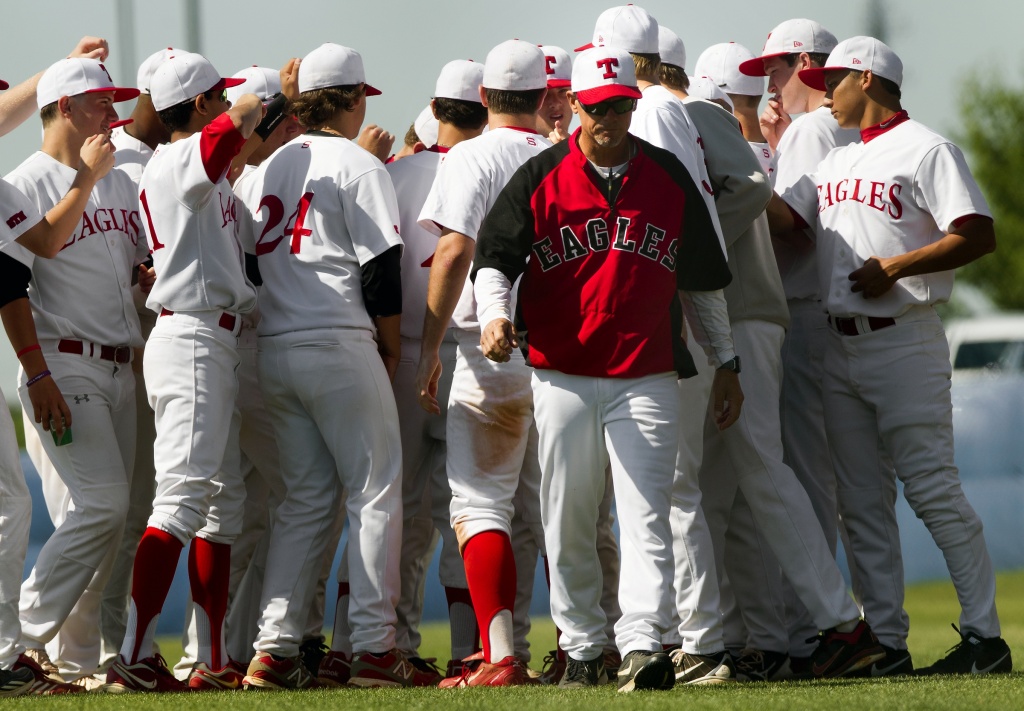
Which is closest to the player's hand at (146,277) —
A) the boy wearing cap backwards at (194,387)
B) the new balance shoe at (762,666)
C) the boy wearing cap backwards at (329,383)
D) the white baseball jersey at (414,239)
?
the boy wearing cap backwards at (194,387)

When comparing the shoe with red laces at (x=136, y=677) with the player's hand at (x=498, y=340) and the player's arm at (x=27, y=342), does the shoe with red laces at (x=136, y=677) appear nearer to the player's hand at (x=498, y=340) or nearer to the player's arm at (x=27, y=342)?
the player's arm at (x=27, y=342)

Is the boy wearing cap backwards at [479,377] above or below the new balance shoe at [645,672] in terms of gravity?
above

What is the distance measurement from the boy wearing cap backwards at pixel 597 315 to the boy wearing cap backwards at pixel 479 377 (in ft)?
1.61

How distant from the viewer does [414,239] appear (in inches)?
260

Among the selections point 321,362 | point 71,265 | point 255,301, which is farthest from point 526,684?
point 71,265

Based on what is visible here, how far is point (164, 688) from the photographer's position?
5.75 metres

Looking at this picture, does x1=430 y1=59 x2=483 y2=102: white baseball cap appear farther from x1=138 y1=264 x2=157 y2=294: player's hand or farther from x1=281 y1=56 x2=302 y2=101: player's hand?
x1=138 y1=264 x2=157 y2=294: player's hand

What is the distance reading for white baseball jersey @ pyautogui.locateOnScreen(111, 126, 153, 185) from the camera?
6582 mm

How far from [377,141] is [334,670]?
2.73 metres

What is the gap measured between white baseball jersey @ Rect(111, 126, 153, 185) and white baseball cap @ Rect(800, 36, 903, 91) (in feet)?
10.6

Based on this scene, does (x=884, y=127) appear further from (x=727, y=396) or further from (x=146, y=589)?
(x=146, y=589)

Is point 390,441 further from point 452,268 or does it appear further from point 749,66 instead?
point 749,66

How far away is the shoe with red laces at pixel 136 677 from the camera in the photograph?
564 centimetres

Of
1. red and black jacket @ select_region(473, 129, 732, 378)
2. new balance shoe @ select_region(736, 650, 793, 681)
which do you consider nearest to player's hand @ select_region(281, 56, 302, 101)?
red and black jacket @ select_region(473, 129, 732, 378)
